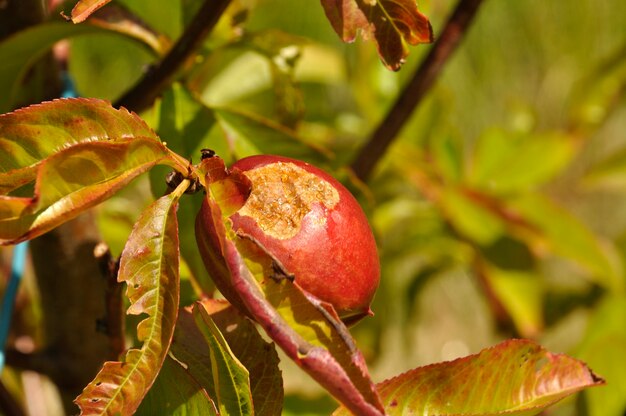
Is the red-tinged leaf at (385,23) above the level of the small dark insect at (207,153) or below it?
above

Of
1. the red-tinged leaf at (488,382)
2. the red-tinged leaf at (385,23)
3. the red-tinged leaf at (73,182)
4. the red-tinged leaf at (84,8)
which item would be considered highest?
the red-tinged leaf at (84,8)

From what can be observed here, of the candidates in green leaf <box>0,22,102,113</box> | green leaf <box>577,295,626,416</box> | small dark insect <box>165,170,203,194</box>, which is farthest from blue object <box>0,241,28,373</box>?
green leaf <box>577,295,626,416</box>

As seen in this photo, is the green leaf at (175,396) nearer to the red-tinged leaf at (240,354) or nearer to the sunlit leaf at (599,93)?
the red-tinged leaf at (240,354)

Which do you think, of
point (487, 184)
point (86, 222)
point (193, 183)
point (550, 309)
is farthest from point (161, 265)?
point (550, 309)

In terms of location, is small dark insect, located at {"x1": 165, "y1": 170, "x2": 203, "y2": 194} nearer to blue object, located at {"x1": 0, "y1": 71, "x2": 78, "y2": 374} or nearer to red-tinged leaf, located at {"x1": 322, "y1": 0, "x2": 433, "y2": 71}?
red-tinged leaf, located at {"x1": 322, "y1": 0, "x2": 433, "y2": 71}

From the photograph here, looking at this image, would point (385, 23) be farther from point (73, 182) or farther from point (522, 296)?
point (522, 296)

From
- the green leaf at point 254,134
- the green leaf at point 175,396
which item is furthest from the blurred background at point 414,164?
the green leaf at point 175,396
